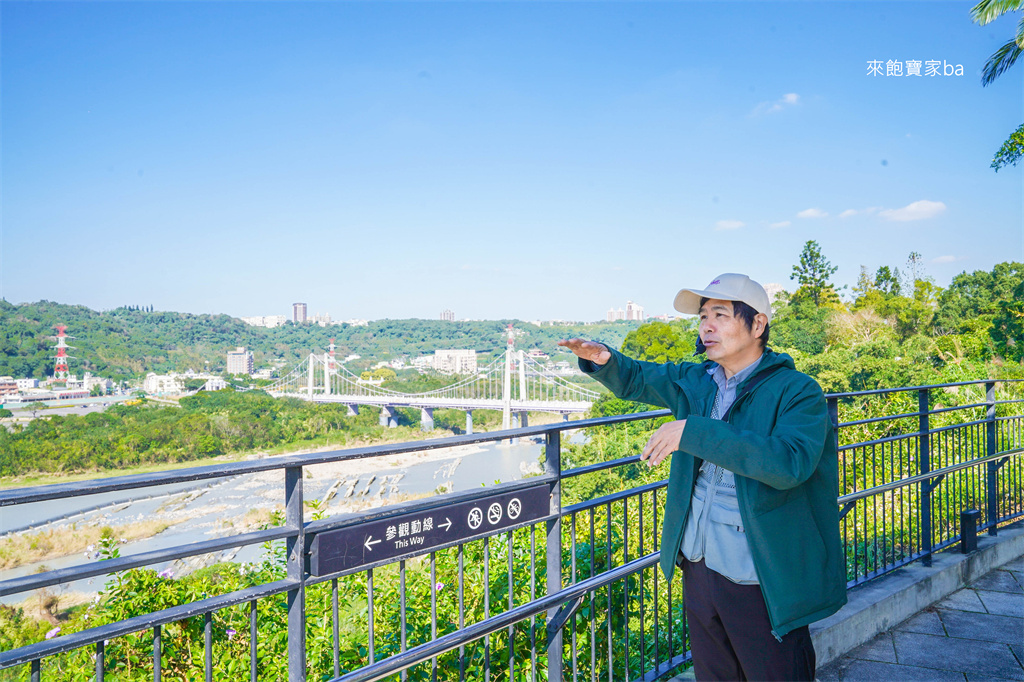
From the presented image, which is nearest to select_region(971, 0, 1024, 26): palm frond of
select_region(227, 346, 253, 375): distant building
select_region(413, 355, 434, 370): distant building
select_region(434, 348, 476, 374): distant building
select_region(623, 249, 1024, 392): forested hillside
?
select_region(623, 249, 1024, 392): forested hillside

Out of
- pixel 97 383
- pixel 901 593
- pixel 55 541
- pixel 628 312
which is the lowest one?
pixel 55 541

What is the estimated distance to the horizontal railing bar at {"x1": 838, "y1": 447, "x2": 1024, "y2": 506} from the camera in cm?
249

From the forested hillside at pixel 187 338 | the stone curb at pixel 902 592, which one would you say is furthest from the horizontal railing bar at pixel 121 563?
the forested hillside at pixel 187 338

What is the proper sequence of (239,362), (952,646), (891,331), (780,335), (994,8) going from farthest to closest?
(239,362) → (780,335) → (891,331) → (994,8) → (952,646)

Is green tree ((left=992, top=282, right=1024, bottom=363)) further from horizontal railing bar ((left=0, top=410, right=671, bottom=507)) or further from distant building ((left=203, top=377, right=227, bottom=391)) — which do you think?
distant building ((left=203, top=377, right=227, bottom=391))

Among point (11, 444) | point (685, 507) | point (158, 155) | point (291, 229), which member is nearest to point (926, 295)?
point (685, 507)

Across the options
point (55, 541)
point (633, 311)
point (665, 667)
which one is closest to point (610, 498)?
point (665, 667)

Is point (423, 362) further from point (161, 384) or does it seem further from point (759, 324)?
point (759, 324)

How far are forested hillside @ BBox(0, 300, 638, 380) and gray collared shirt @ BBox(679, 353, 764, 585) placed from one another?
158 feet

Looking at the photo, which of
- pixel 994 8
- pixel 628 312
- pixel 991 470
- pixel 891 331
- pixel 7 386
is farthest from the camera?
pixel 628 312

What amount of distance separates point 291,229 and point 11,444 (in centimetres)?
5525

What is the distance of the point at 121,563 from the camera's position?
0.97 metres

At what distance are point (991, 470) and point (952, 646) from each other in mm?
1291

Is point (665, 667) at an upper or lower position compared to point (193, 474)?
lower
